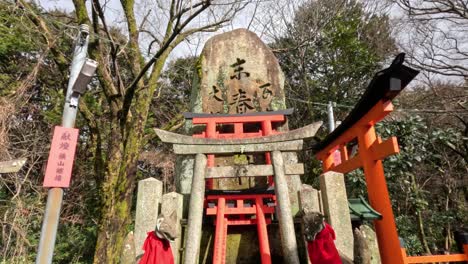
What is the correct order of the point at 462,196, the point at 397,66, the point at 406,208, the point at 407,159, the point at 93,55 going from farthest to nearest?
the point at 462,196
the point at 406,208
the point at 407,159
the point at 93,55
the point at 397,66

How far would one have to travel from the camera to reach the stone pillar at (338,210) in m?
3.38

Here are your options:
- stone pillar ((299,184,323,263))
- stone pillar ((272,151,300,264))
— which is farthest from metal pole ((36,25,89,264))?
stone pillar ((299,184,323,263))

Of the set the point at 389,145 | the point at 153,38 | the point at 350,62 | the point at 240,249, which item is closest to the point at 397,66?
the point at 389,145

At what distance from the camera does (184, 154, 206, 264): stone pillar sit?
339cm

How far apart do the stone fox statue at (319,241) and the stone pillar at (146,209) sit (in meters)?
1.75

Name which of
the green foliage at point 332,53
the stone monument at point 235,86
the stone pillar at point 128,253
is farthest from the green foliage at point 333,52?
the stone pillar at point 128,253

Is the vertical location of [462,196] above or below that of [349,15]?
below

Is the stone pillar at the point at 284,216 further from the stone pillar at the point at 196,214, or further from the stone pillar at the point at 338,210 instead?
the stone pillar at the point at 196,214

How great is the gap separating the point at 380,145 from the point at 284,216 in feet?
5.53

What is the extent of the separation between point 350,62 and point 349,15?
2094 millimetres

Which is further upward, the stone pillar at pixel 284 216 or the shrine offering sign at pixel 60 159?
the shrine offering sign at pixel 60 159

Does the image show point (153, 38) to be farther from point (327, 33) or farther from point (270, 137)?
point (327, 33)

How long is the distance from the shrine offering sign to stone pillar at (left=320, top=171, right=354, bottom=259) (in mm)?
2772

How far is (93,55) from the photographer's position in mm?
6160
